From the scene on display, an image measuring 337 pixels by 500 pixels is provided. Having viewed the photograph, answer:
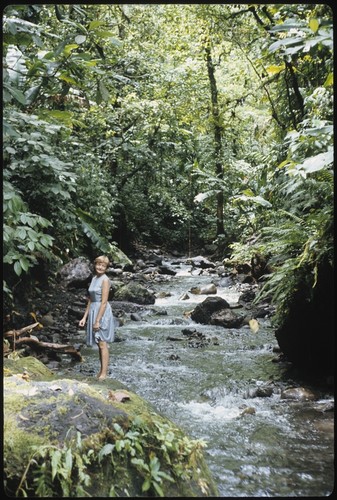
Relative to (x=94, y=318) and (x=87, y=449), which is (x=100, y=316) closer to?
(x=94, y=318)

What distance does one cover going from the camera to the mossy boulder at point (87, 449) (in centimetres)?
261

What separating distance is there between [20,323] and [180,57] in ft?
41.7

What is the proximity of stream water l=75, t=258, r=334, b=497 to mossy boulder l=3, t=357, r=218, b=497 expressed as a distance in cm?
103

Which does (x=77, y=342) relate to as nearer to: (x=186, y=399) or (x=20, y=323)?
(x=20, y=323)

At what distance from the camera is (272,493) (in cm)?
380

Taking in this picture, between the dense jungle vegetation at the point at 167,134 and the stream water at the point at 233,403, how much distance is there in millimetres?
1315

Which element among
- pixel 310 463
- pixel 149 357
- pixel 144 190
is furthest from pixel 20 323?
pixel 144 190

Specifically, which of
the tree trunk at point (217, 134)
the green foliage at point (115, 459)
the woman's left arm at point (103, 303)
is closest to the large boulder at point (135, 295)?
the woman's left arm at point (103, 303)

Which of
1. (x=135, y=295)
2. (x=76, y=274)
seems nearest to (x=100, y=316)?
(x=135, y=295)

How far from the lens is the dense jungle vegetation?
3.77 metres

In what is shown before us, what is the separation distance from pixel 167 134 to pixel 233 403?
15.5 metres

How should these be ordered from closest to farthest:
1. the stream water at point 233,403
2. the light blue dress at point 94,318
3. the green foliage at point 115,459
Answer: the green foliage at point 115,459, the stream water at point 233,403, the light blue dress at point 94,318

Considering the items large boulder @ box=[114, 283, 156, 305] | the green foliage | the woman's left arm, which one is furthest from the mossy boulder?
large boulder @ box=[114, 283, 156, 305]

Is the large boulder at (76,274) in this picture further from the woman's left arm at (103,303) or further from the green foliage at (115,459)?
the green foliage at (115,459)
